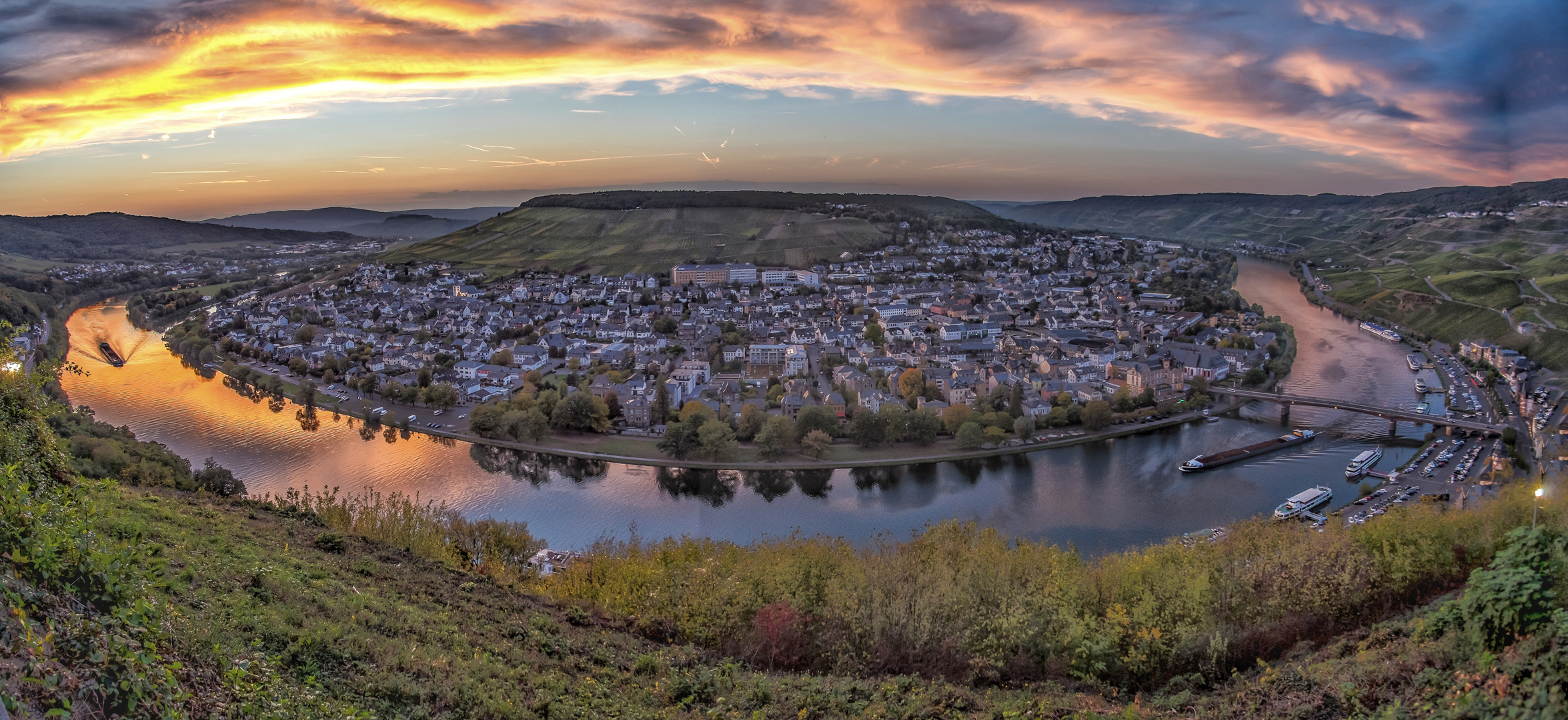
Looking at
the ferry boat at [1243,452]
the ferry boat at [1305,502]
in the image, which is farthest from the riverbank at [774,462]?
the ferry boat at [1305,502]

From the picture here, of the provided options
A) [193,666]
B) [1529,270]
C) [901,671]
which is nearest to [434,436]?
[901,671]

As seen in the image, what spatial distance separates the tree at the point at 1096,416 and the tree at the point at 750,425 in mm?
4869

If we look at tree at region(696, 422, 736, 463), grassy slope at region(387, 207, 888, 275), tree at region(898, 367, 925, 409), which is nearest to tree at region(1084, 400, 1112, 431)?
tree at region(898, 367, 925, 409)

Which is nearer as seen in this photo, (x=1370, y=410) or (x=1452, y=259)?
(x=1370, y=410)

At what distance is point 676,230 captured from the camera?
34.4 m

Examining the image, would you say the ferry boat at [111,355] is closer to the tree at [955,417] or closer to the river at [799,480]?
the river at [799,480]

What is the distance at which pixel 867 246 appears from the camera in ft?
108

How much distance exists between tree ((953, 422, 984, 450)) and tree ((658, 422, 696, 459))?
371 cm

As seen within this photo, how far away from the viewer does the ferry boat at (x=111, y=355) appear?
15422 mm

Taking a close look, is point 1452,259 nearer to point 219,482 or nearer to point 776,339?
point 776,339

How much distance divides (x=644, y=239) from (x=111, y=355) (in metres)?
19.9

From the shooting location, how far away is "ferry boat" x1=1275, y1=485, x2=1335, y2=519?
7.84 metres

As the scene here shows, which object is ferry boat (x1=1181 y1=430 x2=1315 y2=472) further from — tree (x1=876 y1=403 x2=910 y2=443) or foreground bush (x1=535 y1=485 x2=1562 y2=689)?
foreground bush (x1=535 y1=485 x2=1562 y2=689)

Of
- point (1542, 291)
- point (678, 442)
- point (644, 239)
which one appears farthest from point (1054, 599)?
point (644, 239)
